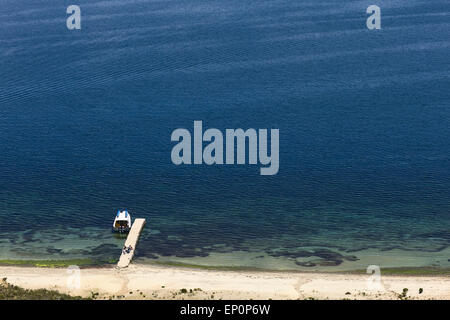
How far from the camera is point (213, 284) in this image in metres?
72.9

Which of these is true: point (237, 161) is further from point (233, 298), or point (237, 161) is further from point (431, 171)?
point (233, 298)

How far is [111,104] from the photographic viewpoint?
129 m

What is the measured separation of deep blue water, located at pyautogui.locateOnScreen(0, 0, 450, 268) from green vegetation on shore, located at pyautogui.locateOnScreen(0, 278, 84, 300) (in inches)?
577

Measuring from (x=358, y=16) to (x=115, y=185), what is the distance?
304ft

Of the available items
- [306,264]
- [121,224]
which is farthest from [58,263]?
[306,264]

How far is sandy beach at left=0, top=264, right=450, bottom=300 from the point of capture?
2719 inches

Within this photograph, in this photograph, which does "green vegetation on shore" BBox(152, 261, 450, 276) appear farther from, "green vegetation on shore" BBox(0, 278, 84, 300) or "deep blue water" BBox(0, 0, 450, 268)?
"green vegetation on shore" BBox(0, 278, 84, 300)

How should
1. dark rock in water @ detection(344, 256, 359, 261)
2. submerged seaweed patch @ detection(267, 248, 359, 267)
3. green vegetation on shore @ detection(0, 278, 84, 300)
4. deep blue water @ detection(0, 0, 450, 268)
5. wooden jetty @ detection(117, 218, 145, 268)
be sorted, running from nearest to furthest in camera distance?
green vegetation on shore @ detection(0, 278, 84, 300) → wooden jetty @ detection(117, 218, 145, 268) → submerged seaweed patch @ detection(267, 248, 359, 267) → dark rock in water @ detection(344, 256, 359, 261) → deep blue water @ detection(0, 0, 450, 268)

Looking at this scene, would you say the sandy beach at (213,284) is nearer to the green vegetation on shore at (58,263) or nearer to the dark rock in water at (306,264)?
the green vegetation on shore at (58,263)

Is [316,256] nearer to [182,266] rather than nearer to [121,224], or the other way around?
[182,266]
